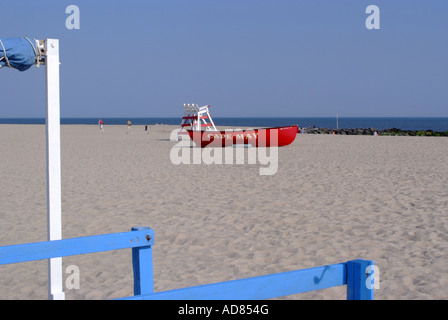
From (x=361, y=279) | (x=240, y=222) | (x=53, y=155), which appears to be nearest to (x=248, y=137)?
(x=240, y=222)

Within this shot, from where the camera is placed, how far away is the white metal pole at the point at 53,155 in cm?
351

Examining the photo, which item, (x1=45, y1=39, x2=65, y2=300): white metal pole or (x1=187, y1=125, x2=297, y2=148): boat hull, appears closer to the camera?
(x1=45, y1=39, x2=65, y2=300): white metal pole

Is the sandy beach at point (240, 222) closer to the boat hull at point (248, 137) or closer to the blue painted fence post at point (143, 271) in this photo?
the blue painted fence post at point (143, 271)

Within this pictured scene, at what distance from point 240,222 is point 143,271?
4.29 m

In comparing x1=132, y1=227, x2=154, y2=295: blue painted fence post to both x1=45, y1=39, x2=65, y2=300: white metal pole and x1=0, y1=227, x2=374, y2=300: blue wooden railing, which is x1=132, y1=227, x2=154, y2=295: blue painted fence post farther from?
x1=45, y1=39, x2=65, y2=300: white metal pole

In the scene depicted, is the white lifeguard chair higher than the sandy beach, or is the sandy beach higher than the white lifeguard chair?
the white lifeguard chair

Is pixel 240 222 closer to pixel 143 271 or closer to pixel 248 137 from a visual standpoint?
pixel 143 271

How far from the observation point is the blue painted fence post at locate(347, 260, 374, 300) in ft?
7.36

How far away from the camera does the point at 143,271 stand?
112 inches
